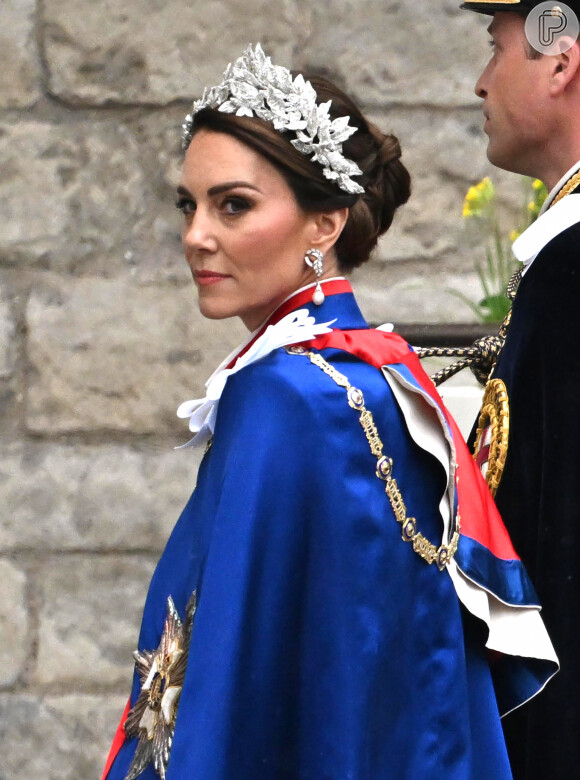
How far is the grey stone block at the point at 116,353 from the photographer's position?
2.78 meters

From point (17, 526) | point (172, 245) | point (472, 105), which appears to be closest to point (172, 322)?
point (172, 245)

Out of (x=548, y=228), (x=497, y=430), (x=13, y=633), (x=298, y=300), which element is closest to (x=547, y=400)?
(x=497, y=430)

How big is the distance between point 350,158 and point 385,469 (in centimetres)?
43

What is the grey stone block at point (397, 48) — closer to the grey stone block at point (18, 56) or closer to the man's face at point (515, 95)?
the grey stone block at point (18, 56)

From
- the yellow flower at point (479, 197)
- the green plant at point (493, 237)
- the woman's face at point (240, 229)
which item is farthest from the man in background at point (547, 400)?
the yellow flower at point (479, 197)

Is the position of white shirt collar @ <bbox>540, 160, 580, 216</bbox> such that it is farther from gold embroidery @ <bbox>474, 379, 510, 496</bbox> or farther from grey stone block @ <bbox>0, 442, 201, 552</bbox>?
grey stone block @ <bbox>0, 442, 201, 552</bbox>

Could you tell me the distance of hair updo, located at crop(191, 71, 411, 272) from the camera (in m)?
1.53

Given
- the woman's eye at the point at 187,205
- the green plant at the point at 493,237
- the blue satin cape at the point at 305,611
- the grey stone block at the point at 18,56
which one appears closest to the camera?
the blue satin cape at the point at 305,611

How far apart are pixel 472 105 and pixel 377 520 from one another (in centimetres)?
171

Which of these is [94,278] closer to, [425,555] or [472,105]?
[472,105]

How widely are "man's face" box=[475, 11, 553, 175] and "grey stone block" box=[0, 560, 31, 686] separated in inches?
61.2

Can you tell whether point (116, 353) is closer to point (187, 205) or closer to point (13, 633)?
point (13, 633)

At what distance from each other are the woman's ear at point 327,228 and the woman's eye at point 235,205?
0.10 m

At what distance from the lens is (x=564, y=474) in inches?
63.7
